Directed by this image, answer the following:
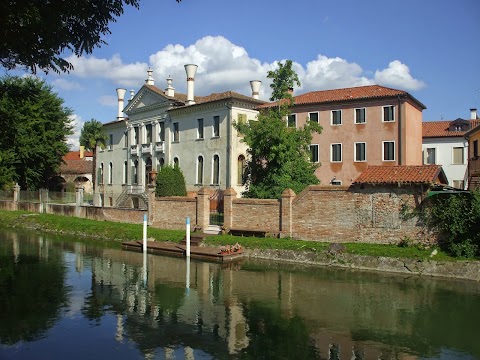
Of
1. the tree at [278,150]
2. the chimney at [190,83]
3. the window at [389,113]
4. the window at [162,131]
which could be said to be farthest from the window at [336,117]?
the window at [162,131]

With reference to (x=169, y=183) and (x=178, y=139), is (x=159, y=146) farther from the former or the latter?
(x=169, y=183)

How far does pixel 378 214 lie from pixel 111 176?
1398 inches

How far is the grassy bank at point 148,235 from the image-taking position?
20.0m

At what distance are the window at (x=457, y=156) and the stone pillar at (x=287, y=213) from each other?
87.3ft

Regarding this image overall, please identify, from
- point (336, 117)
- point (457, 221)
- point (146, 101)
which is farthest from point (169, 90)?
point (457, 221)

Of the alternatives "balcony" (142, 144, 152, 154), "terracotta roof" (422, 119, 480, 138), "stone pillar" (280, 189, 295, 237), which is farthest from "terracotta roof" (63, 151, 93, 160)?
"stone pillar" (280, 189, 295, 237)

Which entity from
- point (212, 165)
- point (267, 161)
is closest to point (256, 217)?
point (267, 161)

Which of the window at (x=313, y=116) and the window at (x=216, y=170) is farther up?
the window at (x=313, y=116)

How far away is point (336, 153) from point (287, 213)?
1403 cm

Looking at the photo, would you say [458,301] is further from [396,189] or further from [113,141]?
[113,141]

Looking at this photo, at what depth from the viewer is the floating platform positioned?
22.5m

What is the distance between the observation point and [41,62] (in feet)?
28.4

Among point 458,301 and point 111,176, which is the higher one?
point 111,176

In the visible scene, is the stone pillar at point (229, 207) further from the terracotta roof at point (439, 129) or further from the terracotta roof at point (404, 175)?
the terracotta roof at point (439, 129)
